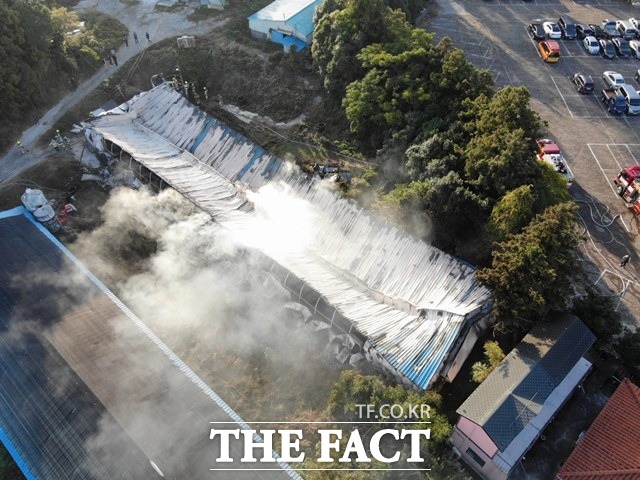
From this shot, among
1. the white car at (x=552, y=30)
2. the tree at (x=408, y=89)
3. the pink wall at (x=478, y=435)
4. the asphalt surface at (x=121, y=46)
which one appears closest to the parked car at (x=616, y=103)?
the white car at (x=552, y=30)

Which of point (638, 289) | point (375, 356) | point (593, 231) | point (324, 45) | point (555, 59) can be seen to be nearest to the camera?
point (375, 356)

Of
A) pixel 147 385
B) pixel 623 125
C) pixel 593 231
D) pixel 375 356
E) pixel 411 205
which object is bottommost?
pixel 147 385

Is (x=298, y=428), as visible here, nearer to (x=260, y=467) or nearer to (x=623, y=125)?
(x=260, y=467)

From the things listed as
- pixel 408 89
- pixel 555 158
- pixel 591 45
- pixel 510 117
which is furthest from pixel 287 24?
pixel 591 45

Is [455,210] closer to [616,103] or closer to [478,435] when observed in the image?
[478,435]

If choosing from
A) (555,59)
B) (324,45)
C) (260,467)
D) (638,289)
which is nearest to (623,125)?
(555,59)

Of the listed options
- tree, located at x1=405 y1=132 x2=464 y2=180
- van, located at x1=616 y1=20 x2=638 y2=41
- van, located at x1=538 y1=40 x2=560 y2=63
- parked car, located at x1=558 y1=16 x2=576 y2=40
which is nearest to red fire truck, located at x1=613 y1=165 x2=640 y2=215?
Answer: tree, located at x1=405 y1=132 x2=464 y2=180

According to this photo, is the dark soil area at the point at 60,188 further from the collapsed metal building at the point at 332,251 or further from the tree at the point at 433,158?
the tree at the point at 433,158
